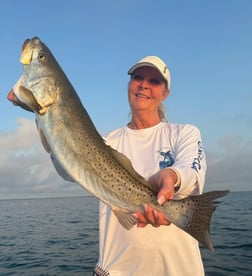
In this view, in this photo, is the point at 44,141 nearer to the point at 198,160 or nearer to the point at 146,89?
the point at 146,89

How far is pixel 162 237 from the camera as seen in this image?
14.9 ft

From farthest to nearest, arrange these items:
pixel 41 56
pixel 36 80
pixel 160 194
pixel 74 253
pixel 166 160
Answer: pixel 74 253
pixel 166 160
pixel 41 56
pixel 36 80
pixel 160 194

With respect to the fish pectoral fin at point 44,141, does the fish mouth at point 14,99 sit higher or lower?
higher

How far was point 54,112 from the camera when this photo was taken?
426 centimetres

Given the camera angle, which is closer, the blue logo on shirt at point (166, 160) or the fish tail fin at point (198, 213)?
the fish tail fin at point (198, 213)

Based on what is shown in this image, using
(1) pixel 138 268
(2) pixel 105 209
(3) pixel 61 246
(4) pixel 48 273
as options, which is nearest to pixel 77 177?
(2) pixel 105 209

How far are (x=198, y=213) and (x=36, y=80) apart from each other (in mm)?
2642

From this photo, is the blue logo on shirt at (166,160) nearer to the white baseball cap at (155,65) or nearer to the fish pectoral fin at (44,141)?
the white baseball cap at (155,65)

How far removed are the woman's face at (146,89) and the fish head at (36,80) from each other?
1229 millimetres

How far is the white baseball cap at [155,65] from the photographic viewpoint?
5.18 m

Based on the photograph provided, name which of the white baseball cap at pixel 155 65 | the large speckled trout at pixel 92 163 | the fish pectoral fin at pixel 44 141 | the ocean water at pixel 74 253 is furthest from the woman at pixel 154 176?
the ocean water at pixel 74 253

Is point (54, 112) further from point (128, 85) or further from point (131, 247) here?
point (131, 247)

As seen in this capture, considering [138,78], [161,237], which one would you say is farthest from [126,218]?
[138,78]

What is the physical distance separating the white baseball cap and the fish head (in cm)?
124
